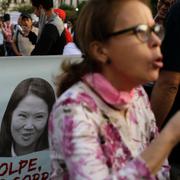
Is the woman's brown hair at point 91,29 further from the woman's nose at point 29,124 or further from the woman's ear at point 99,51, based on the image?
the woman's nose at point 29,124

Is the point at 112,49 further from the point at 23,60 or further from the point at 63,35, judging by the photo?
the point at 63,35

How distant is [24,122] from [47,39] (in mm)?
2095

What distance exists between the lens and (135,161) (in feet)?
4.91

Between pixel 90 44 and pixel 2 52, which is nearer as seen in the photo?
pixel 90 44

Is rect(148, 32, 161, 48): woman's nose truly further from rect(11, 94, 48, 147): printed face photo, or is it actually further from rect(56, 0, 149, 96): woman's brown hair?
rect(11, 94, 48, 147): printed face photo

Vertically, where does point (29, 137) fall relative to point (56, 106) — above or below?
below

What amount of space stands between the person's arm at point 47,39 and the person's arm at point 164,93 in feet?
8.85

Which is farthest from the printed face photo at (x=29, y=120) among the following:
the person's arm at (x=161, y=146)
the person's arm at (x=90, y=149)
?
the person's arm at (x=161, y=146)

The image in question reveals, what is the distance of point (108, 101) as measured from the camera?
1.65m

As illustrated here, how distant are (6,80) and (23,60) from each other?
→ 0.21 meters

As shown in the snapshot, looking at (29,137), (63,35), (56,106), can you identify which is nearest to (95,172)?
(56,106)

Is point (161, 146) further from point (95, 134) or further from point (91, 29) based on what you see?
point (91, 29)

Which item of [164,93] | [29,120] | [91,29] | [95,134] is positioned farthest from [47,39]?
[95,134]

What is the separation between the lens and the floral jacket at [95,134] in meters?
1.51
